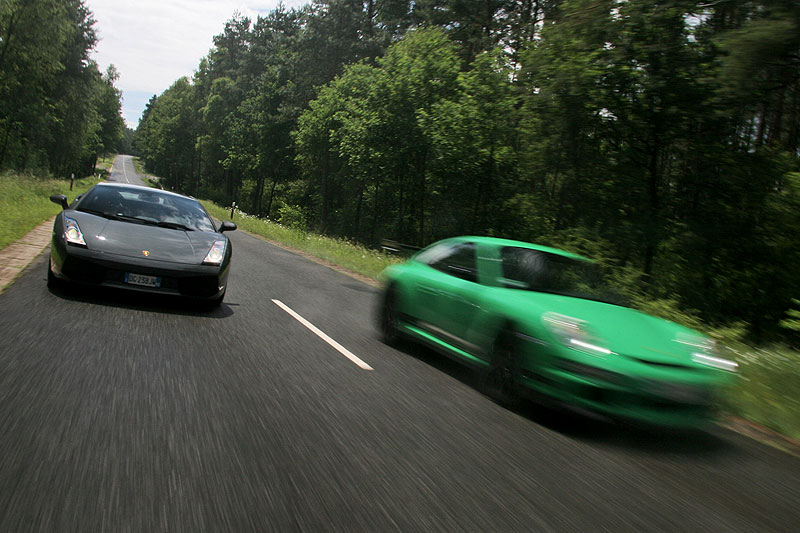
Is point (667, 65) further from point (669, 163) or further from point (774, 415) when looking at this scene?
point (774, 415)

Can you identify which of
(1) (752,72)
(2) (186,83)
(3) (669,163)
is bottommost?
(3) (669,163)

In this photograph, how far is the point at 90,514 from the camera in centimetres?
265

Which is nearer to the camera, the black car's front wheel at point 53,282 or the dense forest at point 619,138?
the black car's front wheel at point 53,282

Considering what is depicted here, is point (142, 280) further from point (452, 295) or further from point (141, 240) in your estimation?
point (452, 295)

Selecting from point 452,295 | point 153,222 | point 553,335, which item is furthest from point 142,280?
point 553,335

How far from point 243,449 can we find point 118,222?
5324 mm

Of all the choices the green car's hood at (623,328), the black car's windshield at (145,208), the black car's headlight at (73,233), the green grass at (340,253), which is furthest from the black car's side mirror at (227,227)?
the green grass at (340,253)

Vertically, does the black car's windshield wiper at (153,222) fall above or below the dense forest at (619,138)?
below

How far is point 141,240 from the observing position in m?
7.55

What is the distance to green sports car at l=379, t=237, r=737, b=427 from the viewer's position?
4.48m

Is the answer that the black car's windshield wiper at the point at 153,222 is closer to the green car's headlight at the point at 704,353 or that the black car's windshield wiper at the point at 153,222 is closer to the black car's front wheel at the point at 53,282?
the black car's front wheel at the point at 53,282

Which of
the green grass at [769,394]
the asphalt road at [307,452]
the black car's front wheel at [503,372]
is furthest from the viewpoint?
the green grass at [769,394]

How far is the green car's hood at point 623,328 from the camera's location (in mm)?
4637

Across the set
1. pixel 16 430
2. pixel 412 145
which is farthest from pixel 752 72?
pixel 412 145
